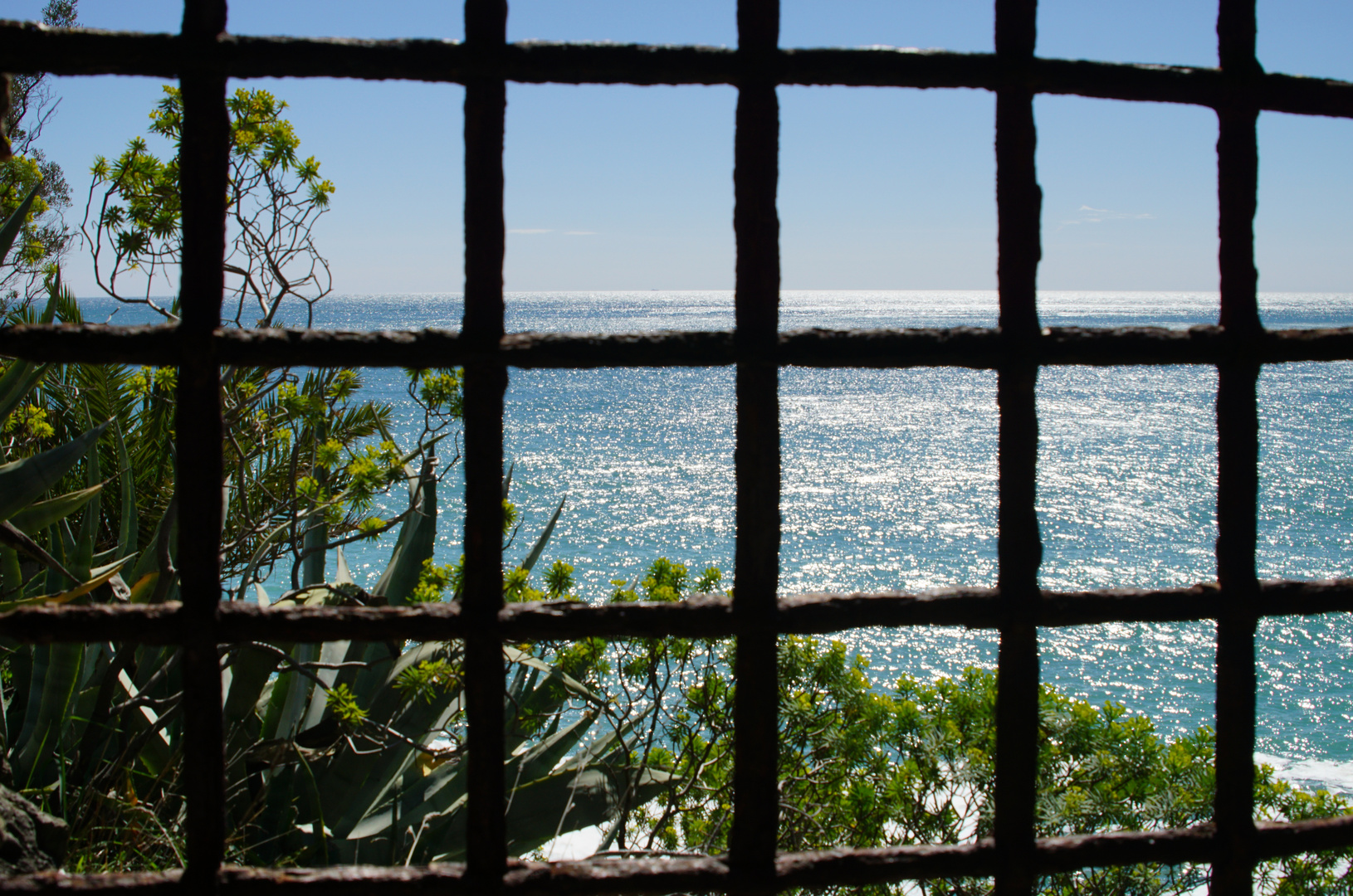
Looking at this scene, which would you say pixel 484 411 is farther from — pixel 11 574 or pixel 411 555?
pixel 411 555

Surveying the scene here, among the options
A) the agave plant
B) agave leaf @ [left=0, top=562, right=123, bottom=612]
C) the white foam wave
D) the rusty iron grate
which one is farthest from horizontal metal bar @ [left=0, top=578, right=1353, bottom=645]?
the white foam wave

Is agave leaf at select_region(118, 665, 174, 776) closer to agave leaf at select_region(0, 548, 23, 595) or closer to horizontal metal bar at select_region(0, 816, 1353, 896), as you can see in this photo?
agave leaf at select_region(0, 548, 23, 595)

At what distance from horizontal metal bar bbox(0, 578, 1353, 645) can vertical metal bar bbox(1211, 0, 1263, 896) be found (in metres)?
0.04

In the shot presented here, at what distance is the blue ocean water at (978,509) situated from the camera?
11.5 metres

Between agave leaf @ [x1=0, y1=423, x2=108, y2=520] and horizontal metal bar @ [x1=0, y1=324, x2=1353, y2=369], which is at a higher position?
horizontal metal bar @ [x1=0, y1=324, x2=1353, y2=369]

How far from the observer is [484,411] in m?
1.01

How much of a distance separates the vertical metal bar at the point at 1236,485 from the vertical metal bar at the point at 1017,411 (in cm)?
27

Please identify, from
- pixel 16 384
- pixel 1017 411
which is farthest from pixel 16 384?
pixel 1017 411

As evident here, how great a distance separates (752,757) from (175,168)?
8.11 feet

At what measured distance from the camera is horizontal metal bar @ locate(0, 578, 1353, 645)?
1.00m

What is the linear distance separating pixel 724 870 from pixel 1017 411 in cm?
68

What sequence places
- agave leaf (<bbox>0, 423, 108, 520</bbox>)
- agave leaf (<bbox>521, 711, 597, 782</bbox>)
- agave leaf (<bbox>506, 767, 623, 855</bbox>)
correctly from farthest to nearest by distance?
agave leaf (<bbox>521, 711, 597, 782</bbox>)
agave leaf (<bbox>506, 767, 623, 855</bbox>)
agave leaf (<bbox>0, 423, 108, 520</bbox>)

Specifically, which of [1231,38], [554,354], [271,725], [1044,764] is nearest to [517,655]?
[271,725]

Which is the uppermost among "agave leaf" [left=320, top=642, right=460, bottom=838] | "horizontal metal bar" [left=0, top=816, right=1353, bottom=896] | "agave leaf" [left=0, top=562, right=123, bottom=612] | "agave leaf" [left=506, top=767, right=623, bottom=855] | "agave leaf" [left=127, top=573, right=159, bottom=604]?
"agave leaf" [left=0, top=562, right=123, bottom=612]
